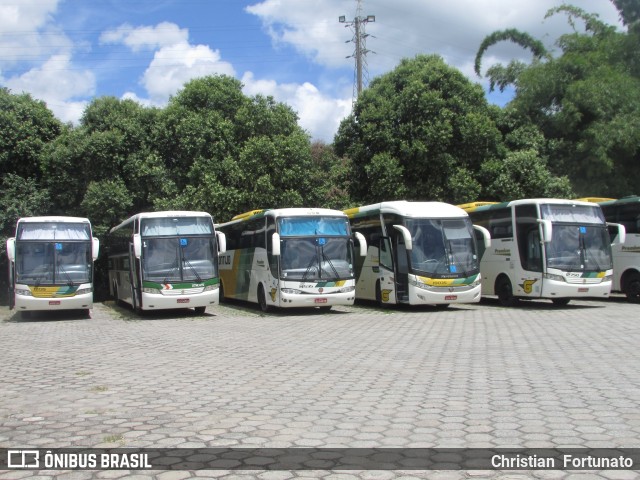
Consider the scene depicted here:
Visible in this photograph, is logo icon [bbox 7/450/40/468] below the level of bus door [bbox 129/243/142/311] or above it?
below

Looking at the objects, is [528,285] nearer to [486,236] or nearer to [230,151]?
[486,236]

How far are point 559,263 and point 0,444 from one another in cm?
1696

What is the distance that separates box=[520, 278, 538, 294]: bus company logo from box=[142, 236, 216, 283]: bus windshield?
942 centimetres

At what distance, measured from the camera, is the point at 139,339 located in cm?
1430

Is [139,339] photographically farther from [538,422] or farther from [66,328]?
[538,422]

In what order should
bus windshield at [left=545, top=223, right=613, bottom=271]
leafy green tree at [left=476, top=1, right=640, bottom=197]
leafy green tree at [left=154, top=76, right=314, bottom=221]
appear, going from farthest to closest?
leafy green tree at [left=154, top=76, right=314, bottom=221], leafy green tree at [left=476, top=1, right=640, bottom=197], bus windshield at [left=545, top=223, right=613, bottom=271]

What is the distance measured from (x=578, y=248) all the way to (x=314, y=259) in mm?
7774

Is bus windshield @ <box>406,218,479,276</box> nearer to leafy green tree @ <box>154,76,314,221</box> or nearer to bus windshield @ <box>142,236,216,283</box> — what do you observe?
bus windshield @ <box>142,236,216,283</box>

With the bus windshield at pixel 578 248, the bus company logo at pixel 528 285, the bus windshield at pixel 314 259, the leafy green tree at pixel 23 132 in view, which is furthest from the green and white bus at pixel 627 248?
the leafy green tree at pixel 23 132

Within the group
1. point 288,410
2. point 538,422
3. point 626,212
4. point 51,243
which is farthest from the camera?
point 626,212

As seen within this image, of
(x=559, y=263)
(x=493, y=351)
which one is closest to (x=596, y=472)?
(x=493, y=351)

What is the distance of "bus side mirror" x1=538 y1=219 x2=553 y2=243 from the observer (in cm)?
1900

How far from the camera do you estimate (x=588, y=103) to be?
90.0 feet

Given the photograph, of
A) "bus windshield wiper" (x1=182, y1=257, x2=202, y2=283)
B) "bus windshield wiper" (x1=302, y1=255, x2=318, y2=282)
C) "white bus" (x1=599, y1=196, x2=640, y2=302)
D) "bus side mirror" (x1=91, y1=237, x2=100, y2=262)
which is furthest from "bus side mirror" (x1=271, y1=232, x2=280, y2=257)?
"white bus" (x1=599, y1=196, x2=640, y2=302)
